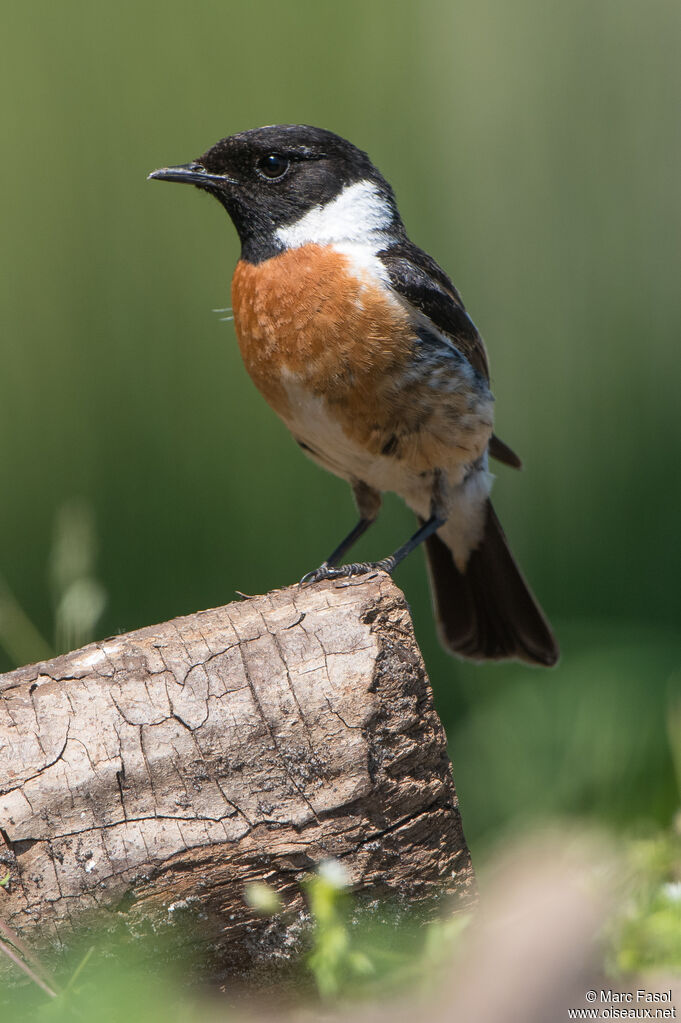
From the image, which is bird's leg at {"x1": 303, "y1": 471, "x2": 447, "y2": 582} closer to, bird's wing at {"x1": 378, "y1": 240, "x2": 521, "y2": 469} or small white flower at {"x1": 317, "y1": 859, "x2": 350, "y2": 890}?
bird's wing at {"x1": 378, "y1": 240, "x2": 521, "y2": 469}

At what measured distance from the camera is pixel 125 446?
2.29 metres

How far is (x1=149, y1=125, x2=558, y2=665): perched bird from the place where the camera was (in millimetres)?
2080

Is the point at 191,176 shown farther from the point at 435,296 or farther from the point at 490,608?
the point at 490,608

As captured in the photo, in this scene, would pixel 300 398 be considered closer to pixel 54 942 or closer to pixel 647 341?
pixel 647 341

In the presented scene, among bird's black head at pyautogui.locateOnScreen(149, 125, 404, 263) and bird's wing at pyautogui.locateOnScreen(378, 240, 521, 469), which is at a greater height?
bird's black head at pyautogui.locateOnScreen(149, 125, 404, 263)

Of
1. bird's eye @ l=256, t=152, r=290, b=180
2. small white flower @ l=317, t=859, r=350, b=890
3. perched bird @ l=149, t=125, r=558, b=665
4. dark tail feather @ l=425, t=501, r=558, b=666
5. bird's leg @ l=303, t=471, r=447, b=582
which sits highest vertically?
bird's eye @ l=256, t=152, r=290, b=180

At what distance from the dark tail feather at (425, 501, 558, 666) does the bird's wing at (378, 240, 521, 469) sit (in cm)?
32

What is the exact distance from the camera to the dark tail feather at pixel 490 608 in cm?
253

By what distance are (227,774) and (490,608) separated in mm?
1344

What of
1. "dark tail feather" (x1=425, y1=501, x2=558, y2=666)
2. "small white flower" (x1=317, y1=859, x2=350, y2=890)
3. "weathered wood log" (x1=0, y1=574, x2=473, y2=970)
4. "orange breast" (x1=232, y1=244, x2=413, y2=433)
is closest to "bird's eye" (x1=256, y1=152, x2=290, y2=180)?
"orange breast" (x1=232, y1=244, x2=413, y2=433)

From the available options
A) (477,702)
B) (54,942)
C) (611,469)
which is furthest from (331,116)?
(54,942)

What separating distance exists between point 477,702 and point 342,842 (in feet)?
4.04

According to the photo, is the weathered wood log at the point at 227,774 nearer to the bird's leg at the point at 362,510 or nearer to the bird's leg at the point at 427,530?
the bird's leg at the point at 427,530

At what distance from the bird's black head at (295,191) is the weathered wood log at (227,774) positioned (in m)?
1.09
